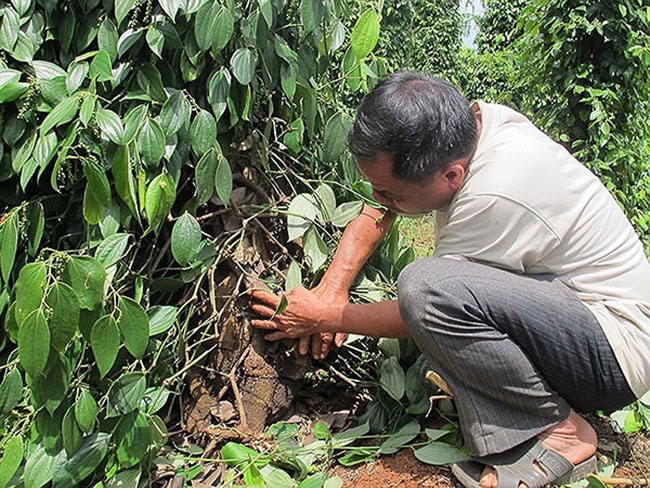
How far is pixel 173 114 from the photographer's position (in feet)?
3.85

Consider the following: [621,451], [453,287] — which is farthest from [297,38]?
[621,451]

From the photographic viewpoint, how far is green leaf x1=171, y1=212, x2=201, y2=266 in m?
1.16

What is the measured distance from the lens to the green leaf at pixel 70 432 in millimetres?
1053

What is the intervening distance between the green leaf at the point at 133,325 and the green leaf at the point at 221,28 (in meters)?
0.45

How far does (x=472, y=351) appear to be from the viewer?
1066mm

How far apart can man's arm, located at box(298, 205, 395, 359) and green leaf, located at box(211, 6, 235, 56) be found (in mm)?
426

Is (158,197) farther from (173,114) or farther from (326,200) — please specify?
(326,200)

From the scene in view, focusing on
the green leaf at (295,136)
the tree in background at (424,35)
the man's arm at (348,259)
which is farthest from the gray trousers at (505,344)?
the tree in background at (424,35)

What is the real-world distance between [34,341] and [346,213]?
68 cm

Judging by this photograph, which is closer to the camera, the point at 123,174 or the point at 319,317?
the point at 123,174

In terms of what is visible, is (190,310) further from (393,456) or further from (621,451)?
(621,451)

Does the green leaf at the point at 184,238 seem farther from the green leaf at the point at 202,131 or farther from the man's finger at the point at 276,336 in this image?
the man's finger at the point at 276,336

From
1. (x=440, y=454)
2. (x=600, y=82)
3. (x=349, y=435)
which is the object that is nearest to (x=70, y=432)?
(x=349, y=435)

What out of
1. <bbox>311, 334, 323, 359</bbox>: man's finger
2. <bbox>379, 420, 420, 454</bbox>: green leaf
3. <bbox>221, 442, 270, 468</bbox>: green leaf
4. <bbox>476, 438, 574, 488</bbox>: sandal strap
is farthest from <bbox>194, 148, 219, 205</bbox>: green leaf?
<bbox>476, 438, 574, 488</bbox>: sandal strap
